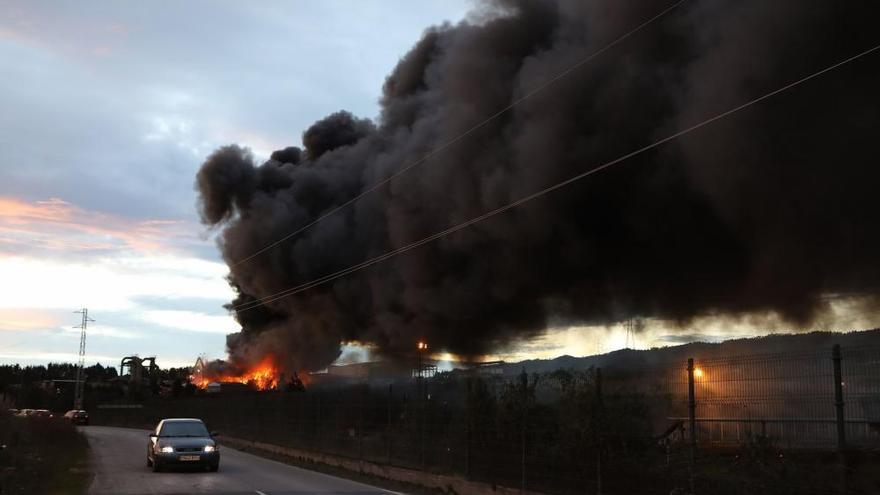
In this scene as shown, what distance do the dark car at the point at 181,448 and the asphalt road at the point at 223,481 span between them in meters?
0.28

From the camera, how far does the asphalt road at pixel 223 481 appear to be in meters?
15.6

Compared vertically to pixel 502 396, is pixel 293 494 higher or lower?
lower

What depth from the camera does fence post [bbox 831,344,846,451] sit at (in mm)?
8977

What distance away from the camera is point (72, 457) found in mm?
25016

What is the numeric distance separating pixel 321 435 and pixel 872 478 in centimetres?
1846

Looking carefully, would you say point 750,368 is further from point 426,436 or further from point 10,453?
point 10,453

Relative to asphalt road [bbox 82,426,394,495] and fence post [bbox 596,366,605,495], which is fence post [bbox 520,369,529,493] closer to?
fence post [bbox 596,366,605,495]

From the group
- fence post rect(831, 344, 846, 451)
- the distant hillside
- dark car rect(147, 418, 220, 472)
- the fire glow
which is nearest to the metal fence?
fence post rect(831, 344, 846, 451)

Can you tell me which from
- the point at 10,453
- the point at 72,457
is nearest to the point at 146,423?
the point at 72,457

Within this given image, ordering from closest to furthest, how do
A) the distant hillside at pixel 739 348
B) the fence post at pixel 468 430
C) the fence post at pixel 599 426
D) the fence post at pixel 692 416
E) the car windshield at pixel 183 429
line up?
the fence post at pixel 692 416, the distant hillside at pixel 739 348, the fence post at pixel 599 426, the fence post at pixel 468 430, the car windshield at pixel 183 429

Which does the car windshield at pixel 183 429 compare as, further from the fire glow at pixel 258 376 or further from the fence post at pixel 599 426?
the fire glow at pixel 258 376

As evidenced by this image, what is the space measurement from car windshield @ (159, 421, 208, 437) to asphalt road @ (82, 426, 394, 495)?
93cm

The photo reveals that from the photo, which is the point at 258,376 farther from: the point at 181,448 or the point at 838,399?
the point at 838,399

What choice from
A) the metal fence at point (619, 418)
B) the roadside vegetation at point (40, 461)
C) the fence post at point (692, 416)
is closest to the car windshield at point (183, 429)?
the roadside vegetation at point (40, 461)
